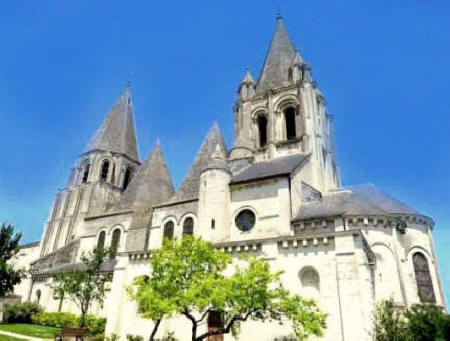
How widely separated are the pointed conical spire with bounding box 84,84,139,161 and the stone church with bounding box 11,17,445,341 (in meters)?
2.62

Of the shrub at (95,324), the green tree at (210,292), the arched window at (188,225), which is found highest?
the arched window at (188,225)

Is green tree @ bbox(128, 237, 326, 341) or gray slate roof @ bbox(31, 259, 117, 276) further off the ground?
gray slate roof @ bbox(31, 259, 117, 276)

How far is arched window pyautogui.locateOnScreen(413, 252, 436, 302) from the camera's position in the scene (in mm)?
22281

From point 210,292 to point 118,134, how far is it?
40998 millimetres

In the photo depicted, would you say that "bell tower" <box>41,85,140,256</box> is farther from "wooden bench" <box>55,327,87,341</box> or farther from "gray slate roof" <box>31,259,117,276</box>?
"wooden bench" <box>55,327,87,341</box>

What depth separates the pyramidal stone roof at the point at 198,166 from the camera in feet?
94.7

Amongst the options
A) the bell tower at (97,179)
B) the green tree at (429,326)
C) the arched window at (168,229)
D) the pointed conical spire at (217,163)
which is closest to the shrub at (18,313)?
the bell tower at (97,179)

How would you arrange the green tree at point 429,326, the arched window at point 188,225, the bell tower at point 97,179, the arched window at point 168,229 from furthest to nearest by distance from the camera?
the bell tower at point 97,179 < the arched window at point 168,229 < the arched window at point 188,225 < the green tree at point 429,326

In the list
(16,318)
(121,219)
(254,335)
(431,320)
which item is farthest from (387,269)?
(16,318)

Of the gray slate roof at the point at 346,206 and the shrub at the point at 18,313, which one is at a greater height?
the gray slate roof at the point at 346,206

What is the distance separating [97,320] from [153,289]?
11.9 m

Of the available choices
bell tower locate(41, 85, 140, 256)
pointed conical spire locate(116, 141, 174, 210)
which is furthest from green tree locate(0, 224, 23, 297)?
bell tower locate(41, 85, 140, 256)

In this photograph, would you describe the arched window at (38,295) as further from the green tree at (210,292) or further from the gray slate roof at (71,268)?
the green tree at (210,292)

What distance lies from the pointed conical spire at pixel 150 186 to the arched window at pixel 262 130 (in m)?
10.5
